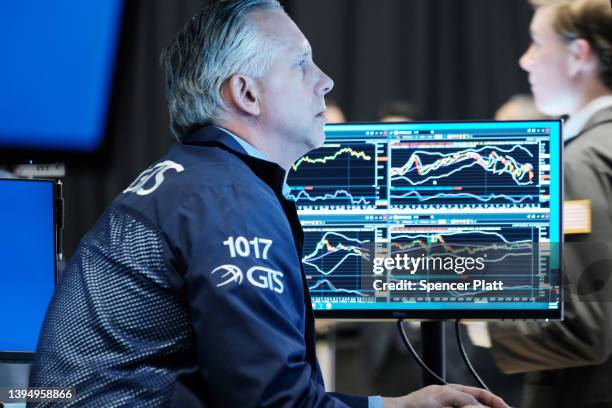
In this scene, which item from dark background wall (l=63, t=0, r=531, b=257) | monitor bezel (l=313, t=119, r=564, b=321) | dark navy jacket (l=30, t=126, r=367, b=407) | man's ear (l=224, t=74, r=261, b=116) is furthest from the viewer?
dark background wall (l=63, t=0, r=531, b=257)

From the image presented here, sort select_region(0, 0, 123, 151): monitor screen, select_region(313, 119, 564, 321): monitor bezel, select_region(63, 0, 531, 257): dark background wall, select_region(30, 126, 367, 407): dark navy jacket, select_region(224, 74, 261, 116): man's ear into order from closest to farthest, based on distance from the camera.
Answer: select_region(30, 126, 367, 407): dark navy jacket, select_region(224, 74, 261, 116): man's ear, select_region(313, 119, 564, 321): monitor bezel, select_region(0, 0, 123, 151): monitor screen, select_region(63, 0, 531, 257): dark background wall

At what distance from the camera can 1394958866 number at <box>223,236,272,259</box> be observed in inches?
42.2

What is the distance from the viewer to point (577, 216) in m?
1.74

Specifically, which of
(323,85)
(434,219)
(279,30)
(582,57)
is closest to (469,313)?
(434,219)

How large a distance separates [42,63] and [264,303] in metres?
1.49

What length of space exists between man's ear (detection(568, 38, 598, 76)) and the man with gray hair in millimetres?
967

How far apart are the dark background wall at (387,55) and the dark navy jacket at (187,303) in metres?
2.26

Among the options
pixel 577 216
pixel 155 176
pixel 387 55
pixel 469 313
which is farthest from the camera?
pixel 387 55

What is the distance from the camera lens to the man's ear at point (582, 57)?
1.97m

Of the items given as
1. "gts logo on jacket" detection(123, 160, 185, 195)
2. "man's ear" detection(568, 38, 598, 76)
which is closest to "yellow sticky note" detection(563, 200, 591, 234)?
"man's ear" detection(568, 38, 598, 76)

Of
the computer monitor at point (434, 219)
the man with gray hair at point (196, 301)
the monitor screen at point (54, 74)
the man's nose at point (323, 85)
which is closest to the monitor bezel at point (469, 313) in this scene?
the computer monitor at point (434, 219)

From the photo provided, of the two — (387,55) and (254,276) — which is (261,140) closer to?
(254,276)

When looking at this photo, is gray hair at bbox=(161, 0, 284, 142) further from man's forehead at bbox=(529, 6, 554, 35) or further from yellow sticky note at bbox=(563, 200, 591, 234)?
man's forehead at bbox=(529, 6, 554, 35)

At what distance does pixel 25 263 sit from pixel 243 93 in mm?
523
